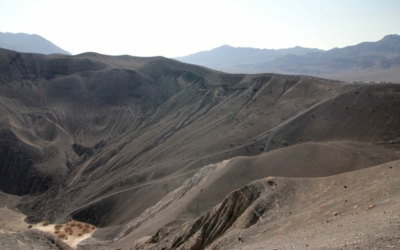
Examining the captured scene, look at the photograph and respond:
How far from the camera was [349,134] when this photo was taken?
39.6 metres

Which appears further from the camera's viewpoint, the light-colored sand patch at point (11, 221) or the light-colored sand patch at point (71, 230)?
the light-colored sand patch at point (11, 221)

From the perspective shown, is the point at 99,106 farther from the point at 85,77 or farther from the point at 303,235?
the point at 303,235

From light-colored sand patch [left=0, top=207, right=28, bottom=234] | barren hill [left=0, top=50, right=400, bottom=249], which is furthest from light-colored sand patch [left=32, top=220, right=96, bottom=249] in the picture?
light-colored sand patch [left=0, top=207, right=28, bottom=234]

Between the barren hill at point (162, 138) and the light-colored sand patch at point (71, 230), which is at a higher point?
the barren hill at point (162, 138)

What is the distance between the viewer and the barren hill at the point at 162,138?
29312 mm

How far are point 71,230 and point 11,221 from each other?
10109 millimetres

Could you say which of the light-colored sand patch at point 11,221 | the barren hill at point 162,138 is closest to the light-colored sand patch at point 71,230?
the barren hill at point 162,138

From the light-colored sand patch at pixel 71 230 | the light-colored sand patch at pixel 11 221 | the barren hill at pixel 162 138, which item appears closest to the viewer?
the barren hill at pixel 162 138

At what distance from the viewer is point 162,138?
62.8 metres

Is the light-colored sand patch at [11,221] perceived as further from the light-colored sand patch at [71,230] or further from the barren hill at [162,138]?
the light-colored sand patch at [71,230]

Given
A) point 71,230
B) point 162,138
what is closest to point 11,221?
point 71,230

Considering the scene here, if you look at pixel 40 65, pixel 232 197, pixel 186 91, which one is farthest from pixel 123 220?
pixel 40 65

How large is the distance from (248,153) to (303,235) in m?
29.9

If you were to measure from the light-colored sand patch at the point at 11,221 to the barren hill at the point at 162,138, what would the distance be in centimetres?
197
